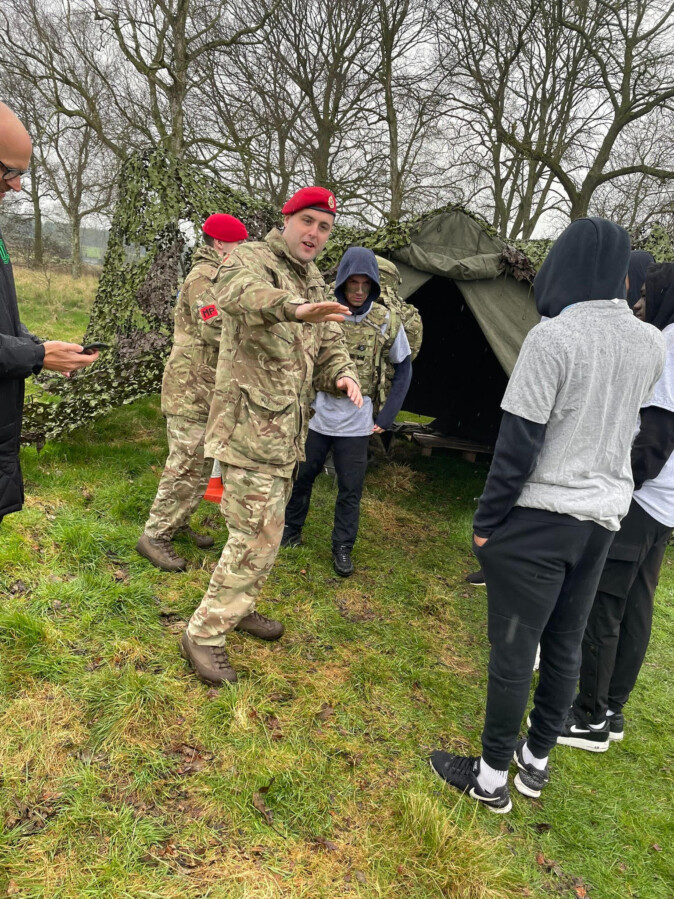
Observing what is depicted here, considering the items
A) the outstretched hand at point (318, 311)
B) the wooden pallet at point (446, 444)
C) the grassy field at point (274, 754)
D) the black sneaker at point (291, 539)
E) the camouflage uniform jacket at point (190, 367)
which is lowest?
the grassy field at point (274, 754)

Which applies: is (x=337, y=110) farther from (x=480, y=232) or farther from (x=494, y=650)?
(x=494, y=650)

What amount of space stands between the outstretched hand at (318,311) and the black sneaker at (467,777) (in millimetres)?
2055

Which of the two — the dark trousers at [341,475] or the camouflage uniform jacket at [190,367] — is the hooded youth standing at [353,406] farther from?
the camouflage uniform jacket at [190,367]

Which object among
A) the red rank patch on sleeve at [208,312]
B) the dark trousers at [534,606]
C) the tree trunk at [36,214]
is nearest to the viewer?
the dark trousers at [534,606]

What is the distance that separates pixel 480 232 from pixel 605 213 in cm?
1156

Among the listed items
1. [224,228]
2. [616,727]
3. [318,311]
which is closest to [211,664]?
[318,311]

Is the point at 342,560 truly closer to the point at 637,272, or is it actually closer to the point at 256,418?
the point at 256,418

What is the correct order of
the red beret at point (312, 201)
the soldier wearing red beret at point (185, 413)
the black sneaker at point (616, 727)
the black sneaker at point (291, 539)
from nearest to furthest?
the red beret at point (312, 201) → the black sneaker at point (616, 727) → the soldier wearing red beret at point (185, 413) → the black sneaker at point (291, 539)

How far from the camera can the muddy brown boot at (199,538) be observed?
402 cm

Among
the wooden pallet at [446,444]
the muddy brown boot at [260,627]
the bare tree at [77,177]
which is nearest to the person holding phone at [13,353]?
the muddy brown boot at [260,627]

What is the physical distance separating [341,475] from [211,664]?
68.3 inches

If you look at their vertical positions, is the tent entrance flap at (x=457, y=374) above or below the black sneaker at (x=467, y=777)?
above

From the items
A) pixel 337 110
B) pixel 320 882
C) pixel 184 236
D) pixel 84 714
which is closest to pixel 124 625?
pixel 84 714

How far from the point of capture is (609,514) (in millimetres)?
1965
